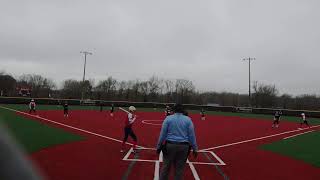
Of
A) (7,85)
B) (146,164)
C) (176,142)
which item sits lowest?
(146,164)

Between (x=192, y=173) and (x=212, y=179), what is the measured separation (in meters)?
0.95

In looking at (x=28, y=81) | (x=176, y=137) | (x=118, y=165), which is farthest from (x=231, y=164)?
(x=28, y=81)

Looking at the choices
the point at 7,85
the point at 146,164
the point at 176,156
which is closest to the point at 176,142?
the point at 176,156

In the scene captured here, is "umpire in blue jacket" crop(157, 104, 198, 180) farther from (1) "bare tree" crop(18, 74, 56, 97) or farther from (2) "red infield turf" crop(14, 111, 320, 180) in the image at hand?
(1) "bare tree" crop(18, 74, 56, 97)

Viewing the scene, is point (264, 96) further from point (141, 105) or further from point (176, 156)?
point (176, 156)

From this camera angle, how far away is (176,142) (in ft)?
28.0

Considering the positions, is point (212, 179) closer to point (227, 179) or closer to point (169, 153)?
point (227, 179)

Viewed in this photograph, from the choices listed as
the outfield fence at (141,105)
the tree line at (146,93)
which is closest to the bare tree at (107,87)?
the tree line at (146,93)

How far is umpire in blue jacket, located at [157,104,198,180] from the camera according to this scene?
8.53 metres

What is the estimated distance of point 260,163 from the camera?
16.1 m

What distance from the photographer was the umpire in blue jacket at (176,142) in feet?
28.0

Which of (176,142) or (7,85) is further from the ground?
(7,85)

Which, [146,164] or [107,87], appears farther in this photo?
[107,87]

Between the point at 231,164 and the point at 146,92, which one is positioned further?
the point at 146,92
